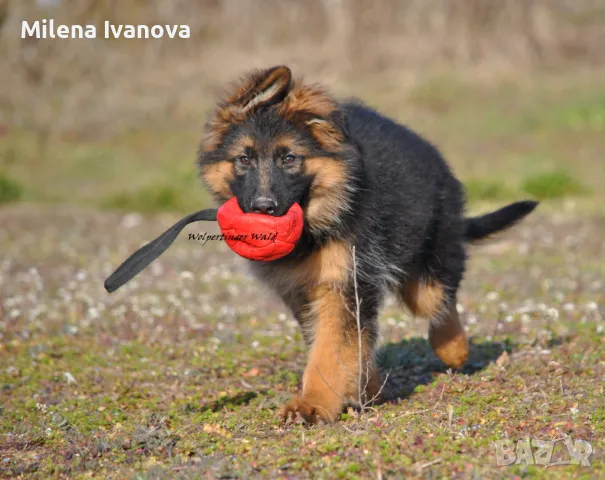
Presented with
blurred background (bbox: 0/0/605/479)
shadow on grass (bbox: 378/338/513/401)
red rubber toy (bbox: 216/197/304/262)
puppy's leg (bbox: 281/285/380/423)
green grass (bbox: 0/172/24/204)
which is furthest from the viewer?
green grass (bbox: 0/172/24/204)

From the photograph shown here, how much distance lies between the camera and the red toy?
4871 mm

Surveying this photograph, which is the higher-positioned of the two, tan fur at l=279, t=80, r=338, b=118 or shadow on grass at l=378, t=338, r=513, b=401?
tan fur at l=279, t=80, r=338, b=118

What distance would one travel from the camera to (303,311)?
557 cm

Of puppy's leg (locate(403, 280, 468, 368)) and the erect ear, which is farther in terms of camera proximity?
puppy's leg (locate(403, 280, 468, 368))

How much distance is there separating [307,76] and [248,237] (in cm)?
1409

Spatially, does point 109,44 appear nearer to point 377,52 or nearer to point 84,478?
point 377,52

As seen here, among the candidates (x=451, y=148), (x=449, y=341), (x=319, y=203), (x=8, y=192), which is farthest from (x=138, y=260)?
(x=451, y=148)

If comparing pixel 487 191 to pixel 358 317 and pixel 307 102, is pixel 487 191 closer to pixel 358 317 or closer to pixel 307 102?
pixel 307 102

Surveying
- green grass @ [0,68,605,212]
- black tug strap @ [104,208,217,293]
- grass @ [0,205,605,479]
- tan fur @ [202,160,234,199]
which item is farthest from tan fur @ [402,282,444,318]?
green grass @ [0,68,605,212]

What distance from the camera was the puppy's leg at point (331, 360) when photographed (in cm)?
502

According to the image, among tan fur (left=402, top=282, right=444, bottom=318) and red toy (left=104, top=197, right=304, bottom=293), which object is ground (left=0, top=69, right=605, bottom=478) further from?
red toy (left=104, top=197, right=304, bottom=293)

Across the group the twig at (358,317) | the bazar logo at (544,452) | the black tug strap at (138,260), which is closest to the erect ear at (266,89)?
the black tug strap at (138,260)

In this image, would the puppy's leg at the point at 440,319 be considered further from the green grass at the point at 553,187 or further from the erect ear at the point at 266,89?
the green grass at the point at 553,187

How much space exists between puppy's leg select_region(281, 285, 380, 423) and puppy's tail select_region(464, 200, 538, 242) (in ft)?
6.29
